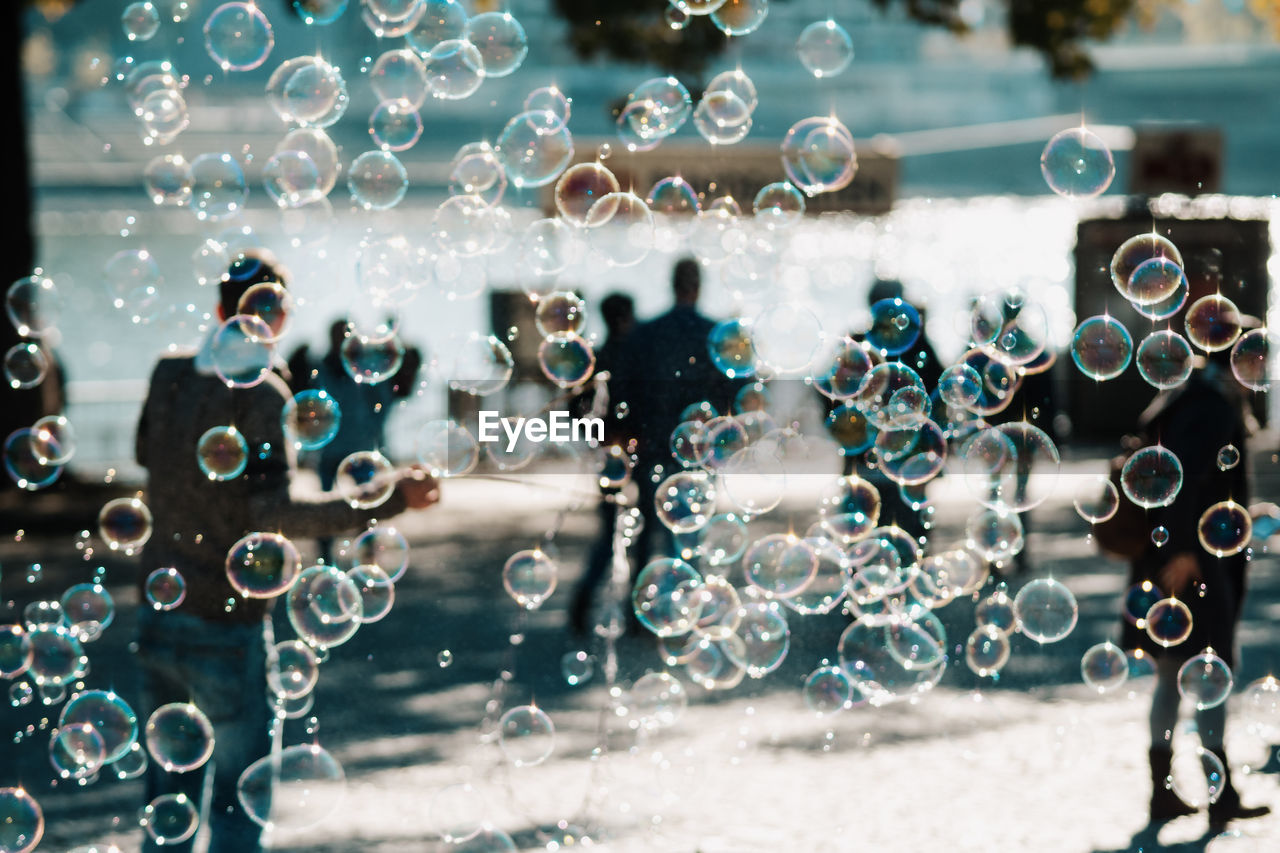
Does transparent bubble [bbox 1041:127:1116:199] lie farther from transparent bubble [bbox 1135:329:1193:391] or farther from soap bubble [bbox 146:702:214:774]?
soap bubble [bbox 146:702:214:774]

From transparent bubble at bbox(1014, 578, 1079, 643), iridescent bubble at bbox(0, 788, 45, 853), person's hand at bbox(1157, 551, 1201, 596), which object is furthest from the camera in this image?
transparent bubble at bbox(1014, 578, 1079, 643)

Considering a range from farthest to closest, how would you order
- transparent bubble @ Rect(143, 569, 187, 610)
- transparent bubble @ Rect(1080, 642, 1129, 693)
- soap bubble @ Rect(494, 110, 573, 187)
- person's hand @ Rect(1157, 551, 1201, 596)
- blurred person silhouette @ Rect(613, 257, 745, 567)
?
blurred person silhouette @ Rect(613, 257, 745, 567), soap bubble @ Rect(494, 110, 573, 187), transparent bubble @ Rect(1080, 642, 1129, 693), person's hand @ Rect(1157, 551, 1201, 596), transparent bubble @ Rect(143, 569, 187, 610)

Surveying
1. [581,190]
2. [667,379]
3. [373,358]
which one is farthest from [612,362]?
[373,358]

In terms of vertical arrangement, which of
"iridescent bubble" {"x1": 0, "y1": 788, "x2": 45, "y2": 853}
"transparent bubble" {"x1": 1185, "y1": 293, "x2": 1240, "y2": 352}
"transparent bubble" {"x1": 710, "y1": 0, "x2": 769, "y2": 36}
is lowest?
"iridescent bubble" {"x1": 0, "y1": 788, "x2": 45, "y2": 853}

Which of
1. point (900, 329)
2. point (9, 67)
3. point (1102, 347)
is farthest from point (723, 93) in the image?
point (9, 67)

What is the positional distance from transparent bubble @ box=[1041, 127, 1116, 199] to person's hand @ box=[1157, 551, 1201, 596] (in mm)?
1439

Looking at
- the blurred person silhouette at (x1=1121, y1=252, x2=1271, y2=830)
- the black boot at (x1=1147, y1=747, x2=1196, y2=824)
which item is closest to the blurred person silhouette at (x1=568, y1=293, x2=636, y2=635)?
the blurred person silhouette at (x1=1121, y1=252, x2=1271, y2=830)

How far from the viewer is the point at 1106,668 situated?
15.9 ft

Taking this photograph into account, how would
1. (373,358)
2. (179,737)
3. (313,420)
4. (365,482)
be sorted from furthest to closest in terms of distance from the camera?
1. (373,358)
2. (313,420)
3. (365,482)
4. (179,737)

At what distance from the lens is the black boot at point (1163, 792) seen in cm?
466

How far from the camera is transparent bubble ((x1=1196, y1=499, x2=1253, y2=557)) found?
4.64 metres

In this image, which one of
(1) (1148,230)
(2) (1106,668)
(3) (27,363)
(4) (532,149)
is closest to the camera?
(2) (1106,668)

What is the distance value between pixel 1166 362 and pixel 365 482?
8.87 feet

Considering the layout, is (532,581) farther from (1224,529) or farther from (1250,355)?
(1250,355)
